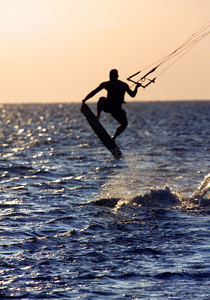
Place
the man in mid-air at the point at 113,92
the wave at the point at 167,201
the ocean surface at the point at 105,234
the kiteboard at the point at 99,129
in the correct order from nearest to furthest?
the ocean surface at the point at 105,234
the man in mid-air at the point at 113,92
the kiteboard at the point at 99,129
the wave at the point at 167,201

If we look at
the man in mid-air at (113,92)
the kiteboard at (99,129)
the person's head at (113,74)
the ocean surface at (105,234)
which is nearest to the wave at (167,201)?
the ocean surface at (105,234)

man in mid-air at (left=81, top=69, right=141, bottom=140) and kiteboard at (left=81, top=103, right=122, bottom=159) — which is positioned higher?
man in mid-air at (left=81, top=69, right=141, bottom=140)

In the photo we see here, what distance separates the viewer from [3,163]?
33000 millimetres

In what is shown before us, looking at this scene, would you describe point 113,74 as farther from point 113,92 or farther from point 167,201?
point 167,201

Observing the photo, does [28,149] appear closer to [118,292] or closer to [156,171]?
[156,171]

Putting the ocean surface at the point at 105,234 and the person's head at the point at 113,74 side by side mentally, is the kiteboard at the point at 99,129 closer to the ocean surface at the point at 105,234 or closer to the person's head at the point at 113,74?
the person's head at the point at 113,74

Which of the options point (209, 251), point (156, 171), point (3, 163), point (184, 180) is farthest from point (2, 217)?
point (3, 163)

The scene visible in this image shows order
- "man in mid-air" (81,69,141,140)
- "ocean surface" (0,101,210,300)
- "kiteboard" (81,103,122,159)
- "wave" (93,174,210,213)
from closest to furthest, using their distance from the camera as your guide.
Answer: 1. "ocean surface" (0,101,210,300)
2. "man in mid-air" (81,69,141,140)
3. "kiteboard" (81,103,122,159)
4. "wave" (93,174,210,213)

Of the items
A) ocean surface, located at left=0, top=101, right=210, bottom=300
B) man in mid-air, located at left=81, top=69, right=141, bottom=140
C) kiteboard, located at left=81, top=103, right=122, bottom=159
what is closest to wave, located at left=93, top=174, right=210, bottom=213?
ocean surface, located at left=0, top=101, right=210, bottom=300

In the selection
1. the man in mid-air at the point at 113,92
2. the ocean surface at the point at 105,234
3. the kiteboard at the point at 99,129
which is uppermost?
the man in mid-air at the point at 113,92

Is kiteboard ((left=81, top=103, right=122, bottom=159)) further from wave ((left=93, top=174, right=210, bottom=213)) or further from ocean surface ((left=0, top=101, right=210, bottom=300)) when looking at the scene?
wave ((left=93, top=174, right=210, bottom=213))

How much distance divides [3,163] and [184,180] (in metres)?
12.4

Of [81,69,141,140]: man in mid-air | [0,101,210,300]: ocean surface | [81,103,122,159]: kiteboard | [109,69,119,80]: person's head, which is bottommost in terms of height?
[0,101,210,300]: ocean surface

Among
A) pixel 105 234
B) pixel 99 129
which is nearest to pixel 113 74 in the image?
pixel 99 129
